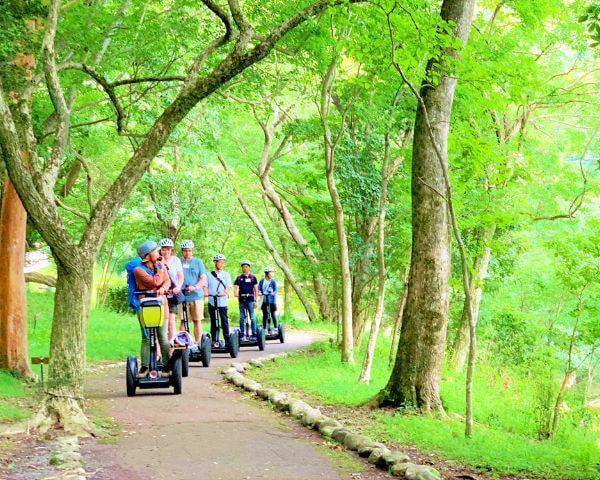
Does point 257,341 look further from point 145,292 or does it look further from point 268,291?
point 145,292

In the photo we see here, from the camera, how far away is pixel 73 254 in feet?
22.7

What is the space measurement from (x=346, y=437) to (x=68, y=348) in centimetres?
292

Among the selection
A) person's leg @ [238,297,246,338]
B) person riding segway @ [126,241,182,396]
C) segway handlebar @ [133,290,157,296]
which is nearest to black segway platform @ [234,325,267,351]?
person's leg @ [238,297,246,338]

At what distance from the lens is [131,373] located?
852cm

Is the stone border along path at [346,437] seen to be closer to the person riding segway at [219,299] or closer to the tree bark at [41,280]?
the person riding segway at [219,299]

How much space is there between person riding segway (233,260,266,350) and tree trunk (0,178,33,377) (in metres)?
4.76

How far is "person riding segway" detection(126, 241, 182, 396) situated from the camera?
8125 millimetres

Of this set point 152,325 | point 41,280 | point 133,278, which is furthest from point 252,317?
point 41,280

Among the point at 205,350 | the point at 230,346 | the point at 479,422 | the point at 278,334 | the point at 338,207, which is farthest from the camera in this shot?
the point at 278,334

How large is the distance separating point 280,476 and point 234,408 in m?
3.03

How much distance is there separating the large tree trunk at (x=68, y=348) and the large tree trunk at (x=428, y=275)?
12.7ft

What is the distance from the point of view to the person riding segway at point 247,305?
46.6 ft

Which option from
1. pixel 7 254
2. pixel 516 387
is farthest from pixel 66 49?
pixel 516 387

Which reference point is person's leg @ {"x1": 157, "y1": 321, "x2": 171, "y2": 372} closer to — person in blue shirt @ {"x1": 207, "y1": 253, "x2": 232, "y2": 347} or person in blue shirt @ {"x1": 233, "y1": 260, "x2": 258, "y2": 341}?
person in blue shirt @ {"x1": 207, "y1": 253, "x2": 232, "y2": 347}
